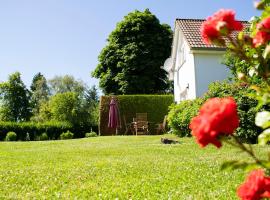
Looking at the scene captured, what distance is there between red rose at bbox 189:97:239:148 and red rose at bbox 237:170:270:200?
27 centimetres

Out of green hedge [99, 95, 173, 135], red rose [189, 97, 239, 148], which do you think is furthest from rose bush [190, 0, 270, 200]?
green hedge [99, 95, 173, 135]

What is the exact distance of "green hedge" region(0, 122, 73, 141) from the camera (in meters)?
31.8

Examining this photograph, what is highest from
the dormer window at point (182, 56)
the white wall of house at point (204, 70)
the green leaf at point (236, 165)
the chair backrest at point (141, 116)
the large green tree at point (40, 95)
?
the large green tree at point (40, 95)

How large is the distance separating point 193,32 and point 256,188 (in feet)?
76.7

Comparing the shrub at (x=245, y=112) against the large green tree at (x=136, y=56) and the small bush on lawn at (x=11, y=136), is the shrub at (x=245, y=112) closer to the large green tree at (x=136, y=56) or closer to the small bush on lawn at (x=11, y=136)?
the small bush on lawn at (x=11, y=136)

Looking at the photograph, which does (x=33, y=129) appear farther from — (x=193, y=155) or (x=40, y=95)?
(x=40, y=95)

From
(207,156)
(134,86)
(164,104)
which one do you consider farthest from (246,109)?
(134,86)

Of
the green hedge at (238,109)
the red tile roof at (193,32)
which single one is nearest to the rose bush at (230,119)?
the green hedge at (238,109)

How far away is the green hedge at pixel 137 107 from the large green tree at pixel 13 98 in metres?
41.3

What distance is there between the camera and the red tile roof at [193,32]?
22.1 m

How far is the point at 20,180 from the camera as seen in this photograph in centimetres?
801

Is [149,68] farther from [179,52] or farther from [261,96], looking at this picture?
[261,96]

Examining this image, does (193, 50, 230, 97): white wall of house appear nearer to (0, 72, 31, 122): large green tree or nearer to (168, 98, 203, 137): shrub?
(168, 98, 203, 137): shrub

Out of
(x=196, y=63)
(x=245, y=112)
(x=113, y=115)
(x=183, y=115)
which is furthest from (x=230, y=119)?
(x=113, y=115)
